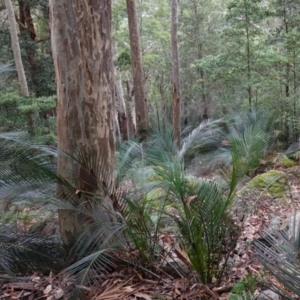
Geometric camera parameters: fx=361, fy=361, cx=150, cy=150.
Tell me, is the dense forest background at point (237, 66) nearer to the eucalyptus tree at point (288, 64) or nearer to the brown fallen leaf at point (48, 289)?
the eucalyptus tree at point (288, 64)

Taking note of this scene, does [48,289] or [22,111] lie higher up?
[22,111]

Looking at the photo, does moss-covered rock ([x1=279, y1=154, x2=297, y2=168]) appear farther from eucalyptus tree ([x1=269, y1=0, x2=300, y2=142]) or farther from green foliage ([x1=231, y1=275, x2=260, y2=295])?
green foliage ([x1=231, y1=275, x2=260, y2=295])


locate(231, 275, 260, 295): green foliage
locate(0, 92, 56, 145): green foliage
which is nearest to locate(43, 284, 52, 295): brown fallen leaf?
locate(231, 275, 260, 295): green foliage

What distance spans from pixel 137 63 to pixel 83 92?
26.3 ft

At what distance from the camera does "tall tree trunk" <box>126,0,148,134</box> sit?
35.1 feet

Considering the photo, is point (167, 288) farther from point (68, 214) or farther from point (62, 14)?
point (62, 14)

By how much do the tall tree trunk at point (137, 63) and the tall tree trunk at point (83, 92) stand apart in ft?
24.2

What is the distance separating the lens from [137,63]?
1122 centimetres

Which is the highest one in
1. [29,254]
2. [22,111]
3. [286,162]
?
[22,111]

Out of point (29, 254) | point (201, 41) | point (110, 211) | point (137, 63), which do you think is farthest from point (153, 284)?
point (201, 41)

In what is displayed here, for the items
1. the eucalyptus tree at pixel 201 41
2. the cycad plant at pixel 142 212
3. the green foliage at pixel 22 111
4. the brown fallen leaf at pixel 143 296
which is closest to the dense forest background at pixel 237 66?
the green foliage at pixel 22 111

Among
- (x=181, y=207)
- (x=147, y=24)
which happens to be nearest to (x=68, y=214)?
(x=181, y=207)

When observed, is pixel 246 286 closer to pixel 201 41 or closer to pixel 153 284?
pixel 153 284

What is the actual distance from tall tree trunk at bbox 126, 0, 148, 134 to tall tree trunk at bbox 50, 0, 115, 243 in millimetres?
7385
